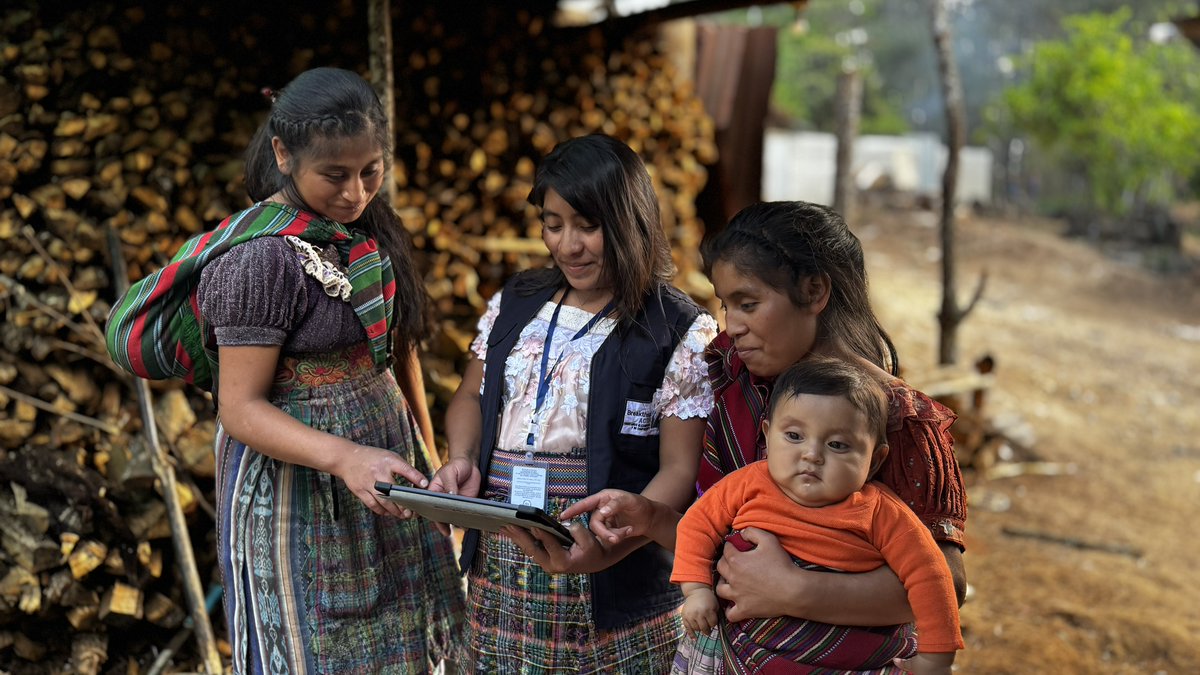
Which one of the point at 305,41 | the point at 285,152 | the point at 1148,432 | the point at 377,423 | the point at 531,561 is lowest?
the point at 1148,432

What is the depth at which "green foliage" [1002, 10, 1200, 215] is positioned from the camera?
18.7 m

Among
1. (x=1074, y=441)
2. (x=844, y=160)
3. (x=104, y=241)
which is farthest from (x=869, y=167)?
(x=104, y=241)

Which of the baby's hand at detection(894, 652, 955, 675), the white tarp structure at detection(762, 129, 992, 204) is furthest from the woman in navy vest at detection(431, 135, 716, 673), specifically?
the white tarp structure at detection(762, 129, 992, 204)

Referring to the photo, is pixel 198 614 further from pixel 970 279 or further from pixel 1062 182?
pixel 1062 182

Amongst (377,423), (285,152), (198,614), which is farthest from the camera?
(198,614)

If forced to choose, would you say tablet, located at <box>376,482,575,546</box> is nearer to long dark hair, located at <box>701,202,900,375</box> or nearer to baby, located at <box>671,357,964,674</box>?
baby, located at <box>671,357,964,674</box>

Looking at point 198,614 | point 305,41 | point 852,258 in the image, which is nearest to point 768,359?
point 852,258

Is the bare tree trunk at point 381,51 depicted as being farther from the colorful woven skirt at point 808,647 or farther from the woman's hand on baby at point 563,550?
the colorful woven skirt at point 808,647

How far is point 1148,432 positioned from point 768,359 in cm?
876

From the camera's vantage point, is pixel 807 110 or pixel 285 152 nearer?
pixel 285 152

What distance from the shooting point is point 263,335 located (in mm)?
2049

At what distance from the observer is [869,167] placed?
81.6 feet

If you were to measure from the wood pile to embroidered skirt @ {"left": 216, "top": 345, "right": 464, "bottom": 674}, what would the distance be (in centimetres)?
149

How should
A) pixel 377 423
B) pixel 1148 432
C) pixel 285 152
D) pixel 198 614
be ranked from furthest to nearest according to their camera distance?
pixel 1148 432 → pixel 198 614 → pixel 377 423 → pixel 285 152
